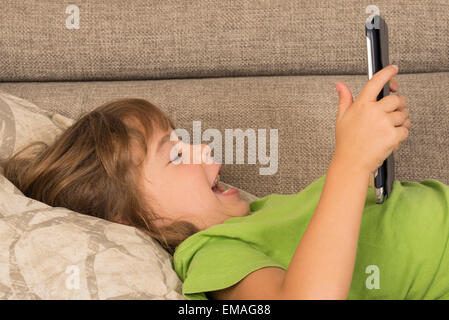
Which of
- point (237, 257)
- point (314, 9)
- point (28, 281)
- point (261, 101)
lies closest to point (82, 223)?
point (28, 281)

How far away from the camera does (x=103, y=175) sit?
108 centimetres

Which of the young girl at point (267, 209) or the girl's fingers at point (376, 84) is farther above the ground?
the girl's fingers at point (376, 84)

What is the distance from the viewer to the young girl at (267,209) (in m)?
0.79

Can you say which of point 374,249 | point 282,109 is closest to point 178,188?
point 374,249

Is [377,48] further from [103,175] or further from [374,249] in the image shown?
[103,175]

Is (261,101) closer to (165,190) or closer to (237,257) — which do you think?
(165,190)

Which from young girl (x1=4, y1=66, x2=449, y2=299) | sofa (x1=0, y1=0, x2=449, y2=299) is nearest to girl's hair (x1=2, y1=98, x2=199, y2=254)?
young girl (x1=4, y1=66, x2=449, y2=299)

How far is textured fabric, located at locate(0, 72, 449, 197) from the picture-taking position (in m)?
1.38

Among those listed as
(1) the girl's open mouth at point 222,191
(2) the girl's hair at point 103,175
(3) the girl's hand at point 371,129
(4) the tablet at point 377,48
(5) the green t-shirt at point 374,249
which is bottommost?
(5) the green t-shirt at point 374,249

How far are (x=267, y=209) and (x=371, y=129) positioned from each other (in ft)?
1.19

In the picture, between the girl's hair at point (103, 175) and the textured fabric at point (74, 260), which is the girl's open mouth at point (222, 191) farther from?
the textured fabric at point (74, 260)

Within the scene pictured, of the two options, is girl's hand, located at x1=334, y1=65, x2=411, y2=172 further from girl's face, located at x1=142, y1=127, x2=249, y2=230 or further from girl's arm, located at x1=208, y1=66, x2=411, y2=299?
girl's face, located at x1=142, y1=127, x2=249, y2=230

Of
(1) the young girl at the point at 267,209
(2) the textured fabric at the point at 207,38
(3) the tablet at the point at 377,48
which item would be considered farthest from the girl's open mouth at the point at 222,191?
(2) the textured fabric at the point at 207,38

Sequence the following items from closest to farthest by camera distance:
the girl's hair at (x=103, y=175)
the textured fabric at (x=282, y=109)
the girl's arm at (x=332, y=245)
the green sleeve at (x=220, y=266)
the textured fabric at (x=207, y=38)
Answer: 1. the girl's arm at (x=332, y=245)
2. the green sleeve at (x=220, y=266)
3. the girl's hair at (x=103, y=175)
4. the textured fabric at (x=282, y=109)
5. the textured fabric at (x=207, y=38)
